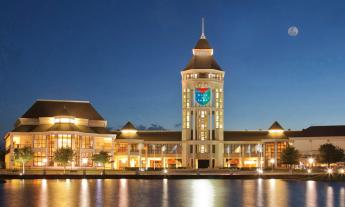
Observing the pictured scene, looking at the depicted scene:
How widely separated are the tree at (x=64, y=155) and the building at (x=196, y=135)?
15.3m

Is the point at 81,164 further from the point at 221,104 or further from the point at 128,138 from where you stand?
the point at 221,104

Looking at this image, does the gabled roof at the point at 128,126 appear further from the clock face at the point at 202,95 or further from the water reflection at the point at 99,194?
the water reflection at the point at 99,194

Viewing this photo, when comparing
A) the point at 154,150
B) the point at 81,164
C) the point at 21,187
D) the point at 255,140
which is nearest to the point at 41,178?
the point at 21,187

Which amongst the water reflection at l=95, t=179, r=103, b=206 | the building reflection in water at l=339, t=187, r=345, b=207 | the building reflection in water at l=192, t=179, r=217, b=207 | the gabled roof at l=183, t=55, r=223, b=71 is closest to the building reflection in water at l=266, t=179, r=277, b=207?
the building reflection in water at l=192, t=179, r=217, b=207

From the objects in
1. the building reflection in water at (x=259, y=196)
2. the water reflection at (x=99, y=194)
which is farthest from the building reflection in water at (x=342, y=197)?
the water reflection at (x=99, y=194)

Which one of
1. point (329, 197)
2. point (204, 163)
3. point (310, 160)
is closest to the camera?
point (329, 197)

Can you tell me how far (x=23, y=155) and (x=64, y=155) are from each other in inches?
333

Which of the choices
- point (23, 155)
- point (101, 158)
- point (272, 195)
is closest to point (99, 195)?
point (272, 195)

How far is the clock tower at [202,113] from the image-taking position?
163875 millimetres

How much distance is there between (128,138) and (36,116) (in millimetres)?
22866

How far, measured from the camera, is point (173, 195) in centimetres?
8188

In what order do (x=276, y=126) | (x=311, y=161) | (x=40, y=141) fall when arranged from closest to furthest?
(x=311, y=161) < (x=40, y=141) < (x=276, y=126)

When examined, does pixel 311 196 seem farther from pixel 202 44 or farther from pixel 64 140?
pixel 202 44

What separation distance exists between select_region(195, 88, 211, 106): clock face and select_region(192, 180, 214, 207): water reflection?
65448mm
